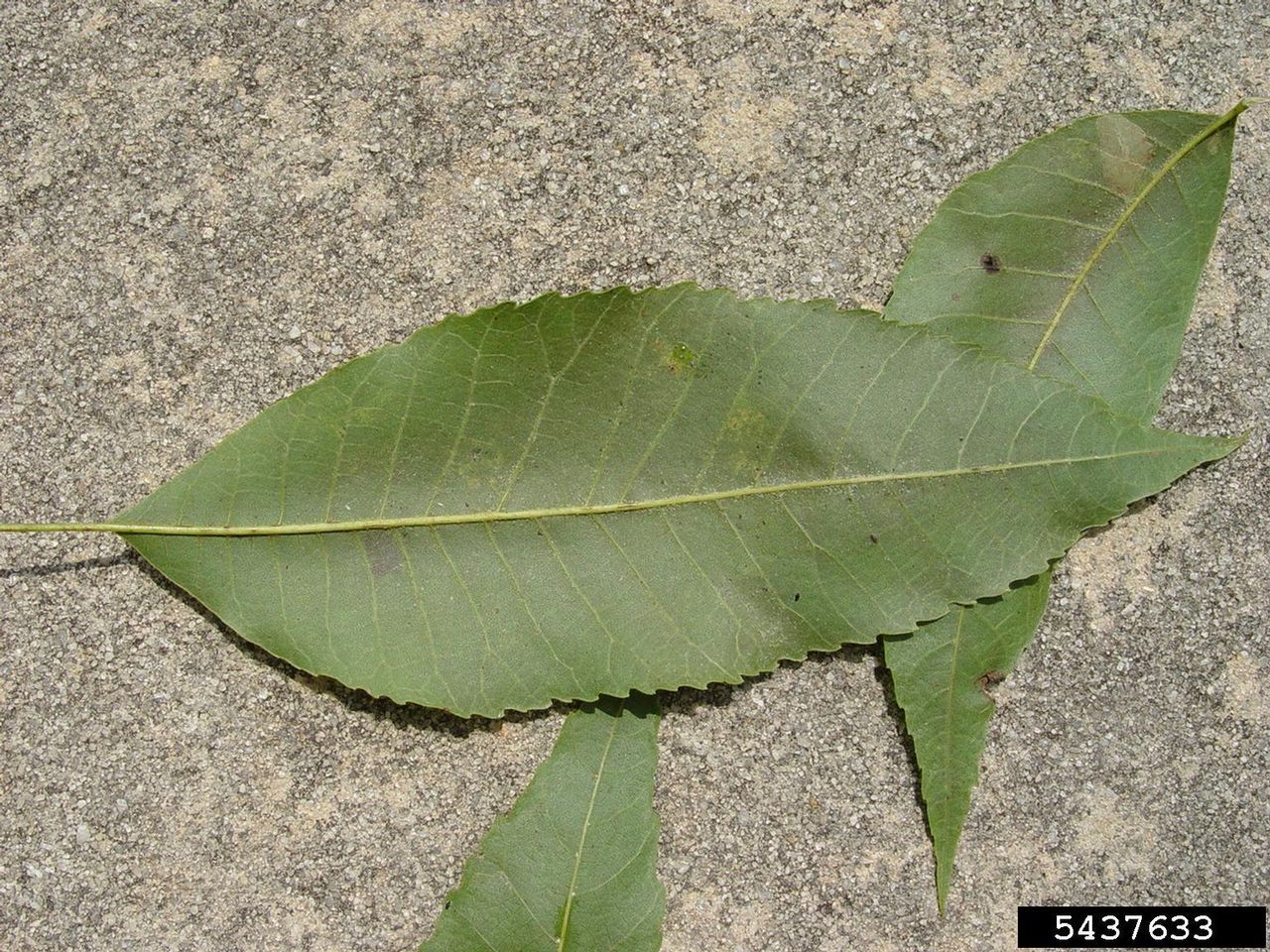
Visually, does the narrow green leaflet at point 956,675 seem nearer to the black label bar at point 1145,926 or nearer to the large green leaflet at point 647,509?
the large green leaflet at point 647,509

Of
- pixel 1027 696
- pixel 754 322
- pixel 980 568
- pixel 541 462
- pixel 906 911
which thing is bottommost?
pixel 906 911

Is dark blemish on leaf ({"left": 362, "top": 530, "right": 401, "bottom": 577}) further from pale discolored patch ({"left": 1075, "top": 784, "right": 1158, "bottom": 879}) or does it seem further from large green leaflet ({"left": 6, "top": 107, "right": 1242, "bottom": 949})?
pale discolored patch ({"left": 1075, "top": 784, "right": 1158, "bottom": 879})

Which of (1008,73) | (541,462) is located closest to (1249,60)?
(1008,73)

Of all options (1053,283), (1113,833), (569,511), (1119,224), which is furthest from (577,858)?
(1119,224)

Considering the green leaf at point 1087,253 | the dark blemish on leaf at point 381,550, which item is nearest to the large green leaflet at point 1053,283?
the green leaf at point 1087,253

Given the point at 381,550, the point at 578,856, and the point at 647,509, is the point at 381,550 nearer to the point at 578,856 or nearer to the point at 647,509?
the point at 647,509

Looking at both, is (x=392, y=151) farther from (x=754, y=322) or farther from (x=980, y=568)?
(x=980, y=568)
